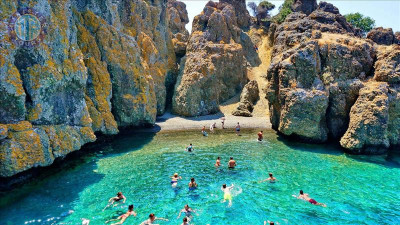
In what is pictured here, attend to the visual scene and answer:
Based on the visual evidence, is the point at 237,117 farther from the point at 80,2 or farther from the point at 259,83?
the point at 80,2

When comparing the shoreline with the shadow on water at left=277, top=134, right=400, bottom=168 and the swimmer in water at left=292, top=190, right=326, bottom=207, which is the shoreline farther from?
the swimmer in water at left=292, top=190, right=326, bottom=207

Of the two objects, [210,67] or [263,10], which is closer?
[210,67]

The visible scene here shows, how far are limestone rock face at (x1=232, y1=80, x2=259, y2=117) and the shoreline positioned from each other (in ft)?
5.18

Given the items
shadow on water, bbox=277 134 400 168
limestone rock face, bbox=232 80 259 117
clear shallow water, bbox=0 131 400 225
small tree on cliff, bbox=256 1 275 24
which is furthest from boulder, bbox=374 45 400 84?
small tree on cliff, bbox=256 1 275 24

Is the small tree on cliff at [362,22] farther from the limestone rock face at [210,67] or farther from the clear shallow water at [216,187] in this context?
the clear shallow water at [216,187]

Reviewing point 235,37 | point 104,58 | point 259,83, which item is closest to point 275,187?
point 104,58

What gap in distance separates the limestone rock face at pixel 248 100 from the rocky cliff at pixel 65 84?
55.2ft

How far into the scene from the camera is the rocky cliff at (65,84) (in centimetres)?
1609

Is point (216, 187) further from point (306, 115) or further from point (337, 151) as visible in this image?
point (337, 151)

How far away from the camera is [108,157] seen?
24781 mm
